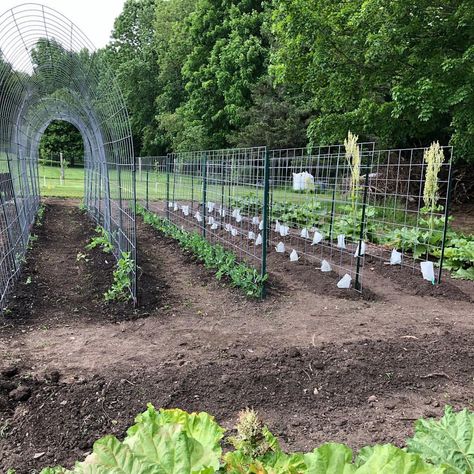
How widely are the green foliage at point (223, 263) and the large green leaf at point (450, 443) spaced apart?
3685 mm

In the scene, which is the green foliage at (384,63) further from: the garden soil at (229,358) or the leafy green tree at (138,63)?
the leafy green tree at (138,63)

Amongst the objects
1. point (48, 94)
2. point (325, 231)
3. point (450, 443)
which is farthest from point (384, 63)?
point (450, 443)

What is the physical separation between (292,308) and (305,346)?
3.41ft

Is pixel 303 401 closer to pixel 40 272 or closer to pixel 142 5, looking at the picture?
pixel 40 272

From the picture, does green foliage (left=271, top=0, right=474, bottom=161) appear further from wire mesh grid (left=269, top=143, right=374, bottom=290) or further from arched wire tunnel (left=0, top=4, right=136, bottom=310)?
arched wire tunnel (left=0, top=4, right=136, bottom=310)

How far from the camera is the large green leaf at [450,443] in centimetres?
119

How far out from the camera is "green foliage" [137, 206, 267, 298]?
516cm

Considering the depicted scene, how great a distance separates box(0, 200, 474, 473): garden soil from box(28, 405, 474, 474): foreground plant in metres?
1.50

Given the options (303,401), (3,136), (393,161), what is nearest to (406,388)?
(303,401)

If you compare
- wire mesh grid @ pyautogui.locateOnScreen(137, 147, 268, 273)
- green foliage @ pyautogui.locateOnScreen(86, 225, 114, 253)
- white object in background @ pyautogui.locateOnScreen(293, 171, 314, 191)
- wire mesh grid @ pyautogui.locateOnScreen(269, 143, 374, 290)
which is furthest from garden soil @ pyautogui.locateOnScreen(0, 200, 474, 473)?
white object in background @ pyautogui.locateOnScreen(293, 171, 314, 191)

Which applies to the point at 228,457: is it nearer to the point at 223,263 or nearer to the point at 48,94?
the point at 223,263

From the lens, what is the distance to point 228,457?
1.05 metres

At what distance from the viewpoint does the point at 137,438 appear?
3.35 feet

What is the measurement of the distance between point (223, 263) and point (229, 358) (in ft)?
8.52
